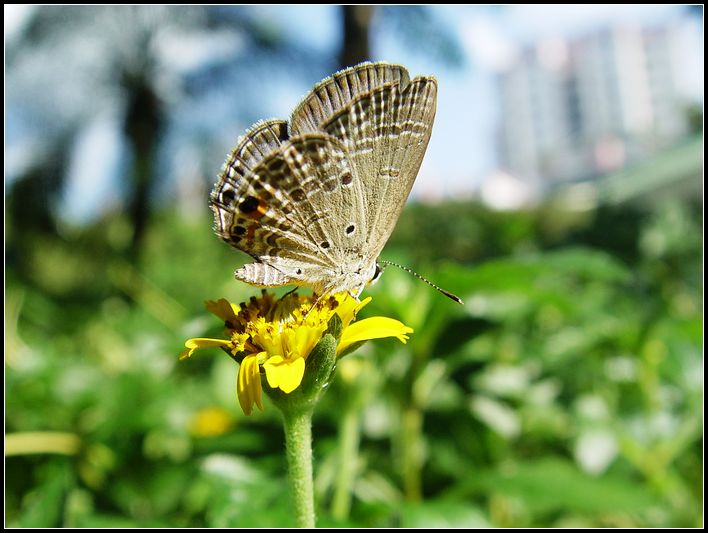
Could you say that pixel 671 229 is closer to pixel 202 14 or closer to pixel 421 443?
pixel 421 443

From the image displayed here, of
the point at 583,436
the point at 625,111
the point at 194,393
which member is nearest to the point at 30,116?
the point at 194,393

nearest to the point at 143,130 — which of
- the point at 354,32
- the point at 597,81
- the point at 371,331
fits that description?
the point at 354,32

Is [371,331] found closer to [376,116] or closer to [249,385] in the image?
[249,385]

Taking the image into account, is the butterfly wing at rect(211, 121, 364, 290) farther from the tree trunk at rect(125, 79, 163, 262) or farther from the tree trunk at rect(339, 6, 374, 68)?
the tree trunk at rect(125, 79, 163, 262)

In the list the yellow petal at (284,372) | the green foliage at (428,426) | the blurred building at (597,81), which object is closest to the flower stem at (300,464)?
the yellow petal at (284,372)

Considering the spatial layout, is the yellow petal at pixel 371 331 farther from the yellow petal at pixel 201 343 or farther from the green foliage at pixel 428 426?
the green foliage at pixel 428 426

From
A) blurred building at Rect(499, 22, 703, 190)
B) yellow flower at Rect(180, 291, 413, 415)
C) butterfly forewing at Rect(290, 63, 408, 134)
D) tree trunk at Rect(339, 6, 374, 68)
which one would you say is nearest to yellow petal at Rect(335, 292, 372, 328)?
yellow flower at Rect(180, 291, 413, 415)
